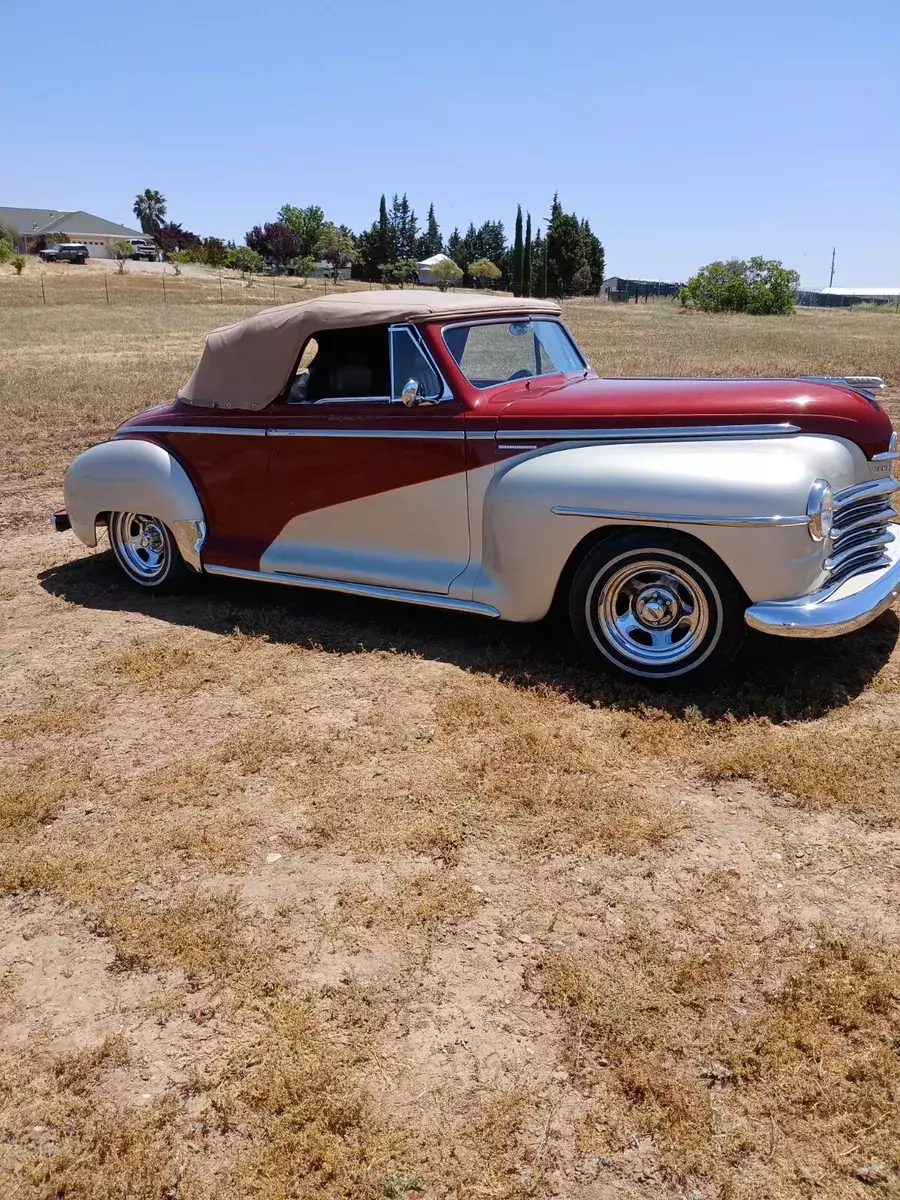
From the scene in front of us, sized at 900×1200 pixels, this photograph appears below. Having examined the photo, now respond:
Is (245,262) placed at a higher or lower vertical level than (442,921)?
higher

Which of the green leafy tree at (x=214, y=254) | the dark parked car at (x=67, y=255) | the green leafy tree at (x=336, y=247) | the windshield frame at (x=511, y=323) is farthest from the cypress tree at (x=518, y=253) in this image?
the windshield frame at (x=511, y=323)

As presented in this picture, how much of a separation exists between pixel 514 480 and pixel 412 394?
28.5 inches

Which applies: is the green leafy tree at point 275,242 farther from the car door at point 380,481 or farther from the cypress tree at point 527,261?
the car door at point 380,481

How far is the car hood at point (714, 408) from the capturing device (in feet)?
13.9

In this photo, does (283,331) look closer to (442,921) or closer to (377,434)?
(377,434)

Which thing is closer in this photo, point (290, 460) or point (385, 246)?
point (290, 460)

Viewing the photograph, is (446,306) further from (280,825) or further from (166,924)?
(166,924)

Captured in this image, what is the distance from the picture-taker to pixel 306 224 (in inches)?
3898

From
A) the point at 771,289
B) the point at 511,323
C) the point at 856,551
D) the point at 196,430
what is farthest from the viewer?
the point at 771,289

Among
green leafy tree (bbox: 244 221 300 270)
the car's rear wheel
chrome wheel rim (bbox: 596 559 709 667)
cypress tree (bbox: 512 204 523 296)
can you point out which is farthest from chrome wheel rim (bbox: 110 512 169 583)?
green leafy tree (bbox: 244 221 300 270)

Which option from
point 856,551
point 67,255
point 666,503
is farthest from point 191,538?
point 67,255

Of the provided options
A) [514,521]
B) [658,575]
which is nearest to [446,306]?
[514,521]

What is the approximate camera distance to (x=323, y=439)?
5.15m

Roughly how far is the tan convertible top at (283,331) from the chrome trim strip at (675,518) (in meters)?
1.38
